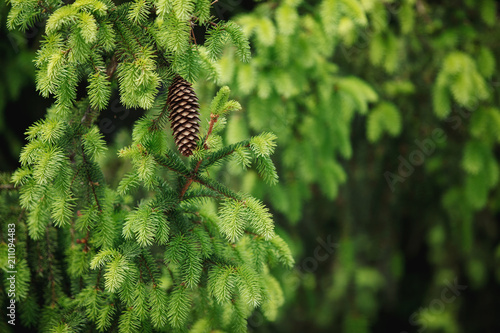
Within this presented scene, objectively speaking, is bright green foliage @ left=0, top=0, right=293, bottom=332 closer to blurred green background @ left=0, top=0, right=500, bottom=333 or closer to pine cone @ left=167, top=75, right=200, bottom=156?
pine cone @ left=167, top=75, right=200, bottom=156

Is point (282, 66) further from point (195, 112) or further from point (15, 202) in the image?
point (15, 202)

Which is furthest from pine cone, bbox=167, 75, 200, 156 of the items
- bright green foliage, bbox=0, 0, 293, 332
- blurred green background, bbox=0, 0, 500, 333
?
blurred green background, bbox=0, 0, 500, 333

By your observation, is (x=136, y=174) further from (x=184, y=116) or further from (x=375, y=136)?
(x=375, y=136)

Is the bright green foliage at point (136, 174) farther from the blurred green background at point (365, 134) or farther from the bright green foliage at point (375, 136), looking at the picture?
the bright green foliage at point (375, 136)

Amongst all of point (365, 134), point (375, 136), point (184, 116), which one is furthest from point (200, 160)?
point (365, 134)

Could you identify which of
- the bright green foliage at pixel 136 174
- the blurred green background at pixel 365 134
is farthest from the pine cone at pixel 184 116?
the blurred green background at pixel 365 134
